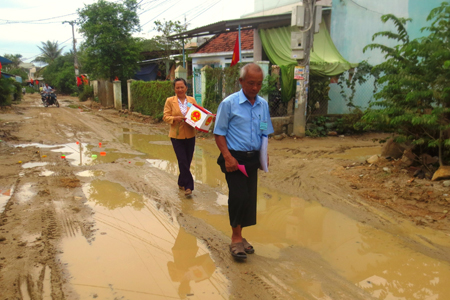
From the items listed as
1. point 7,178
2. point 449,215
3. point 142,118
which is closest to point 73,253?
point 7,178

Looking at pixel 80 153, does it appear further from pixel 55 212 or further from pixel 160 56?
pixel 160 56

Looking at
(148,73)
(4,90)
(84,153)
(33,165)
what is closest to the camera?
(33,165)

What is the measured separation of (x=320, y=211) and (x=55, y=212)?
3526 millimetres

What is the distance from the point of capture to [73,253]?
348cm

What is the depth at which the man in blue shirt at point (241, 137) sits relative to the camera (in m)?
3.27

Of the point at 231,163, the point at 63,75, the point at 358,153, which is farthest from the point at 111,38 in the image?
the point at 63,75

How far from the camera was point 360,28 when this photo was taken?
486 inches

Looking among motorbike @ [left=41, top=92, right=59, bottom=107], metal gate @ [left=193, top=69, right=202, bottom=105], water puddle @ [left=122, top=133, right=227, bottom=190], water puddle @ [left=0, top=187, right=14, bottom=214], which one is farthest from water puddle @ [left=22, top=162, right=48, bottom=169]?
motorbike @ [left=41, top=92, right=59, bottom=107]

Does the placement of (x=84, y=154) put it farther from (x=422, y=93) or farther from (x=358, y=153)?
(x=422, y=93)

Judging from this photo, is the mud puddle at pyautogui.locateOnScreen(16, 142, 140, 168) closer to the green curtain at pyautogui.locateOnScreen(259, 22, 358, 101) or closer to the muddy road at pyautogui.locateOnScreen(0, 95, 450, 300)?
the muddy road at pyautogui.locateOnScreen(0, 95, 450, 300)

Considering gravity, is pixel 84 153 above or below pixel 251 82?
below

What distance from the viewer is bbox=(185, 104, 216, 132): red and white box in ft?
16.1

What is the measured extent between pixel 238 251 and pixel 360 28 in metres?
11.4

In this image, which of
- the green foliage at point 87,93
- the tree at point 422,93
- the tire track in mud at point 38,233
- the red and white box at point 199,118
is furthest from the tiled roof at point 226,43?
the tire track in mud at point 38,233
